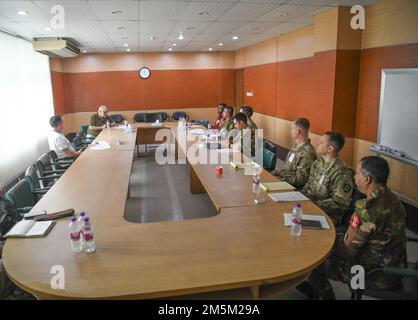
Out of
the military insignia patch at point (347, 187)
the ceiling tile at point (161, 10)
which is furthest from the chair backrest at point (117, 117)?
the military insignia patch at point (347, 187)

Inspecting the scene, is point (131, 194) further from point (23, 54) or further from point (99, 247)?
point (23, 54)

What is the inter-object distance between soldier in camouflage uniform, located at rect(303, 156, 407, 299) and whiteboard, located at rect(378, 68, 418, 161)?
2109 mm

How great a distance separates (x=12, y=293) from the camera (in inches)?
85.2

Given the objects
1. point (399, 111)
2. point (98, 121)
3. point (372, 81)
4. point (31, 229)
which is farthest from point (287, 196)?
point (98, 121)

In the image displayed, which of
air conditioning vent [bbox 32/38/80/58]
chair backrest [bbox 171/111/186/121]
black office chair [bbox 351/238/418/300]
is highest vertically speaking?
air conditioning vent [bbox 32/38/80/58]

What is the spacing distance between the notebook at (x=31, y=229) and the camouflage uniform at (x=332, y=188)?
7.58 ft

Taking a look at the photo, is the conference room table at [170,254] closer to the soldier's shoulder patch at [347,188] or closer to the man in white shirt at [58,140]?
the soldier's shoulder patch at [347,188]

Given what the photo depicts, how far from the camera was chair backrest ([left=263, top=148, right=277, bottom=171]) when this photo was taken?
4398 millimetres

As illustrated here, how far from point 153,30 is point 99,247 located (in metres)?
5.48

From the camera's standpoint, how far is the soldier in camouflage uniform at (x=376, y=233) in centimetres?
211

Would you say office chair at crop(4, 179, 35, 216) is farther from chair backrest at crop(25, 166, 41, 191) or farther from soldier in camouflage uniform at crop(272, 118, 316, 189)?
soldier in camouflage uniform at crop(272, 118, 316, 189)

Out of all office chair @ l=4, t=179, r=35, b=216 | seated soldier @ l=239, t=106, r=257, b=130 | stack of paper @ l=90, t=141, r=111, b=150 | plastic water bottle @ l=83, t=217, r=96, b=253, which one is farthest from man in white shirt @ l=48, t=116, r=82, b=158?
plastic water bottle @ l=83, t=217, r=96, b=253

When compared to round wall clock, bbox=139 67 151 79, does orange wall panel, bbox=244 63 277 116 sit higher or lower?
lower
